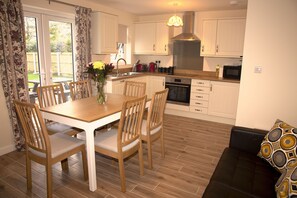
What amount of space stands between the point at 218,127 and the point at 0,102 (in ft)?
12.9

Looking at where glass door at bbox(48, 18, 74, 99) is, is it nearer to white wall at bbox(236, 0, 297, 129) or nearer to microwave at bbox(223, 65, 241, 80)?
white wall at bbox(236, 0, 297, 129)

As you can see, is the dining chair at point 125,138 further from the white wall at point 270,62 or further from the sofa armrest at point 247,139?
the white wall at point 270,62

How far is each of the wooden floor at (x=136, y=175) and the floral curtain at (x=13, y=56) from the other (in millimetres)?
790

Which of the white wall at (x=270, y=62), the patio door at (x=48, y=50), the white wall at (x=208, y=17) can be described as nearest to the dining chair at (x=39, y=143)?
the patio door at (x=48, y=50)

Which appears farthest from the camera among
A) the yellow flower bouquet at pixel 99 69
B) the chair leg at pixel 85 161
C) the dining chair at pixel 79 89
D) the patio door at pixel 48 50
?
the patio door at pixel 48 50

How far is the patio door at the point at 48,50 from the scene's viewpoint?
3.43 m

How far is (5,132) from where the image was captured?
10.0 feet

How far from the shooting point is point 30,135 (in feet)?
6.95

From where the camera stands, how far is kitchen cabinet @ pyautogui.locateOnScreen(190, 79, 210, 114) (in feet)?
15.5

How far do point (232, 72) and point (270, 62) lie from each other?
1.92m

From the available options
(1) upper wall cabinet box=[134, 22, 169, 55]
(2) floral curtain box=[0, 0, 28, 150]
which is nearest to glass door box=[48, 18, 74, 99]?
(2) floral curtain box=[0, 0, 28, 150]

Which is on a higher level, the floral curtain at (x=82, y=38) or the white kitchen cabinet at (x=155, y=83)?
the floral curtain at (x=82, y=38)

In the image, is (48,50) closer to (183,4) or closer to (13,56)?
(13,56)

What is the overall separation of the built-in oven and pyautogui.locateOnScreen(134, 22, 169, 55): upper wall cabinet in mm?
808
